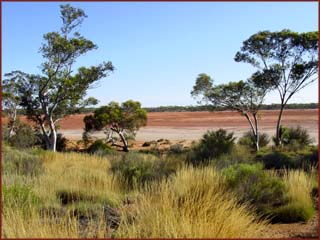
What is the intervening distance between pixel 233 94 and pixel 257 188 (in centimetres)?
2179

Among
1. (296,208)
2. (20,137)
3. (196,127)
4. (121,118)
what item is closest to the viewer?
(296,208)

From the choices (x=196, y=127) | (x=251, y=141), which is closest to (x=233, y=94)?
(x=251, y=141)

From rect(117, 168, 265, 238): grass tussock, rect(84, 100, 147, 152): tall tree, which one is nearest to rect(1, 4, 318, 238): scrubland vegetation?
rect(117, 168, 265, 238): grass tussock

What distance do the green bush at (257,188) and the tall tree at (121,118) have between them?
2416 cm

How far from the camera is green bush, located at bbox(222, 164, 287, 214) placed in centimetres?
806

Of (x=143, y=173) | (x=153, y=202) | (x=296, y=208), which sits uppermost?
(x=153, y=202)

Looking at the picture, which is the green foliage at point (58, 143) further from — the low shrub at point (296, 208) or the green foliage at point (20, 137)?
the low shrub at point (296, 208)

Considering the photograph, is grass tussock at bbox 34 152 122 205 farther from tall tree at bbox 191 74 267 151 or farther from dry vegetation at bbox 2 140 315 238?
tall tree at bbox 191 74 267 151

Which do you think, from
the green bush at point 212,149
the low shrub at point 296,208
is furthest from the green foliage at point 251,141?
the low shrub at point 296,208

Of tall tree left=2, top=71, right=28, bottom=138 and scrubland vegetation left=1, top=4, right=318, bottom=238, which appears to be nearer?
scrubland vegetation left=1, top=4, right=318, bottom=238

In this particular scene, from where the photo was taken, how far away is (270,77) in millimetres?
26953

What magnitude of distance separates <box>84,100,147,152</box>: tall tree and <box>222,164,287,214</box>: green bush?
24.2 meters

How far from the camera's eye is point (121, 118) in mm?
33188

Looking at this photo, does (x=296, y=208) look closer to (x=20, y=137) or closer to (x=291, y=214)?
(x=291, y=214)
